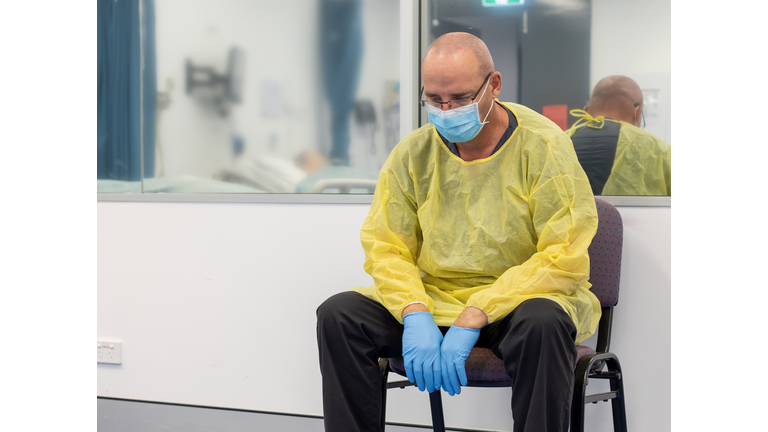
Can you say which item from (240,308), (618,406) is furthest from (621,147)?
(240,308)

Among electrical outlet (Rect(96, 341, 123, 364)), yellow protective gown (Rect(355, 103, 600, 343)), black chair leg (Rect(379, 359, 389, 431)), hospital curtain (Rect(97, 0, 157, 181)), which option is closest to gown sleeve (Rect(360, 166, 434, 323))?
yellow protective gown (Rect(355, 103, 600, 343))

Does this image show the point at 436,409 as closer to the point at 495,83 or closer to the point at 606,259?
the point at 606,259

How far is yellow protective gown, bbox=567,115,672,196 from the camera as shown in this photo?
1.78m

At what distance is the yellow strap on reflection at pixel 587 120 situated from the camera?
1825 mm

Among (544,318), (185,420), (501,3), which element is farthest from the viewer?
(185,420)

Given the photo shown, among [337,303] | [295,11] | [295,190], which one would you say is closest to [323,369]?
[337,303]

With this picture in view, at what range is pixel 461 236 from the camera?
4.99 feet

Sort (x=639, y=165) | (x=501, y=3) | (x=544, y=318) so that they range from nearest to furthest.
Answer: (x=544, y=318), (x=639, y=165), (x=501, y=3)

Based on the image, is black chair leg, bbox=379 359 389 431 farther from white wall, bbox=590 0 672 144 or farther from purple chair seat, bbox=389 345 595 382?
white wall, bbox=590 0 672 144

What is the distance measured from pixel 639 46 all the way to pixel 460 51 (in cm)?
68

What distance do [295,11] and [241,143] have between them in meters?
0.48

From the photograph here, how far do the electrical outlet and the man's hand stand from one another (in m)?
1.40

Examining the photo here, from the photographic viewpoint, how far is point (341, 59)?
2.05 metres
